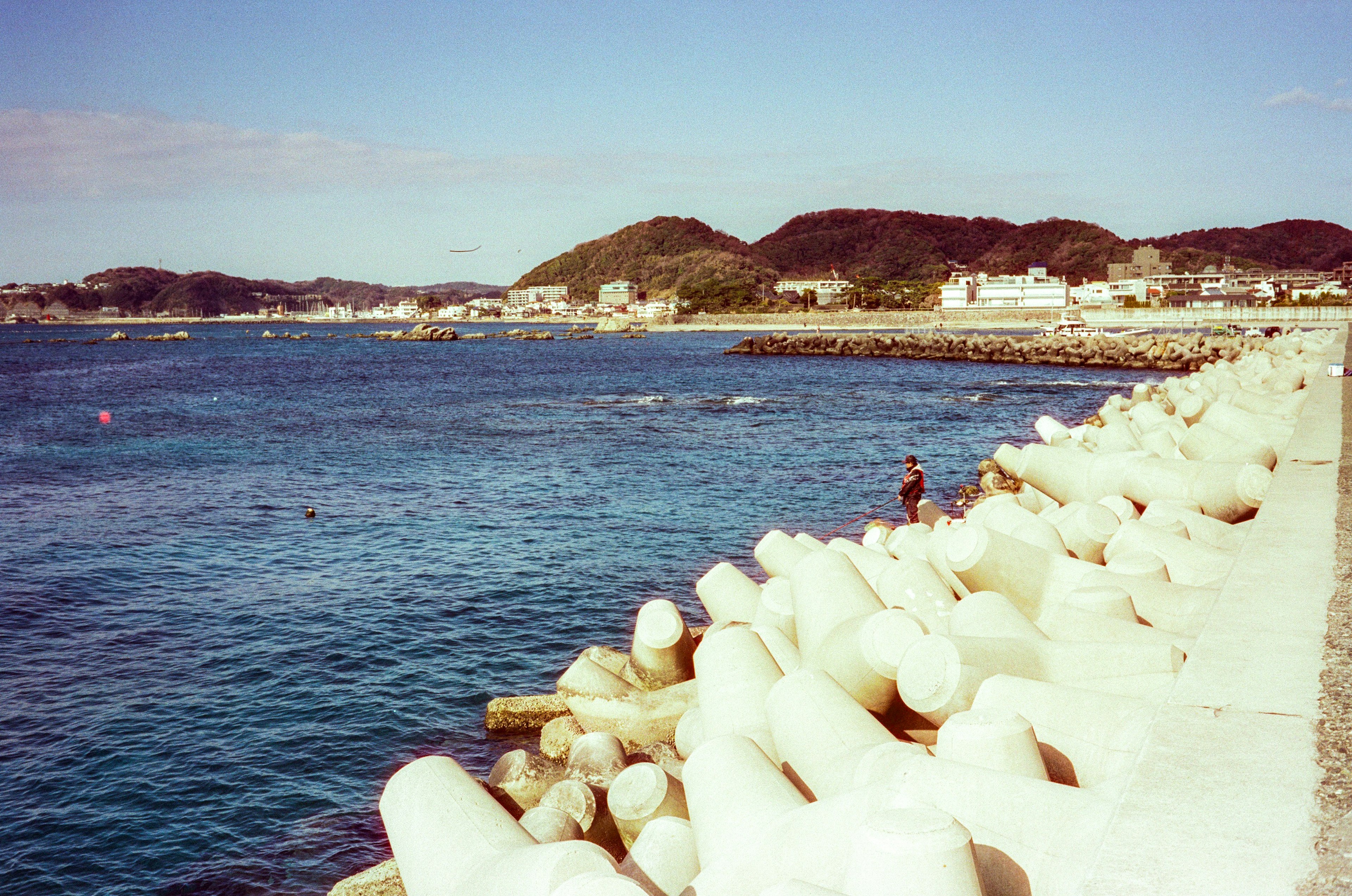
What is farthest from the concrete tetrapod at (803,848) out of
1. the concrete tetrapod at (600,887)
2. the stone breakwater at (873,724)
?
the concrete tetrapod at (600,887)

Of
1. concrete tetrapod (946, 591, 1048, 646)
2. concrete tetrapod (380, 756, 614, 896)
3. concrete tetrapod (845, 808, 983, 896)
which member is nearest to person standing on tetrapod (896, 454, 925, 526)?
concrete tetrapod (946, 591, 1048, 646)

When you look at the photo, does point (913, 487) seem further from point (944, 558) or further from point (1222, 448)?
point (944, 558)

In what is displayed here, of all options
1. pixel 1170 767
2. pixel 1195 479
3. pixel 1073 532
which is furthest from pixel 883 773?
pixel 1195 479

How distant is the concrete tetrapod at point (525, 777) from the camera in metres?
6.69

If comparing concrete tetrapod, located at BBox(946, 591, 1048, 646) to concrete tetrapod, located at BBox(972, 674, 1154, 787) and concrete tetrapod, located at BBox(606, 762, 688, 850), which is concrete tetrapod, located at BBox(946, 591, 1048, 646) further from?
concrete tetrapod, located at BBox(606, 762, 688, 850)

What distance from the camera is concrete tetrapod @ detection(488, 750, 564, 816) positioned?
6688mm

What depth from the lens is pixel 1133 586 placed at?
20.9 ft

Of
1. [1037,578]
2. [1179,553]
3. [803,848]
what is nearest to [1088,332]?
[1179,553]

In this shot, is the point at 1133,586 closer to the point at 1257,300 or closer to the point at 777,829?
the point at 777,829

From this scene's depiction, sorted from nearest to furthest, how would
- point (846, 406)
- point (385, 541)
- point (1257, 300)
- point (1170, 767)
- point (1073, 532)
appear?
1. point (1170, 767)
2. point (1073, 532)
3. point (385, 541)
4. point (846, 406)
5. point (1257, 300)

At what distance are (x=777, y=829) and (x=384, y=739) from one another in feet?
22.0

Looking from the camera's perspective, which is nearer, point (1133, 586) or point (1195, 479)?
point (1133, 586)

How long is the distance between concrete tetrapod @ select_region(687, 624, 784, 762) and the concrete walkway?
2058 millimetres

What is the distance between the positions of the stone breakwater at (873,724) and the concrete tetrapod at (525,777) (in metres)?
0.02
